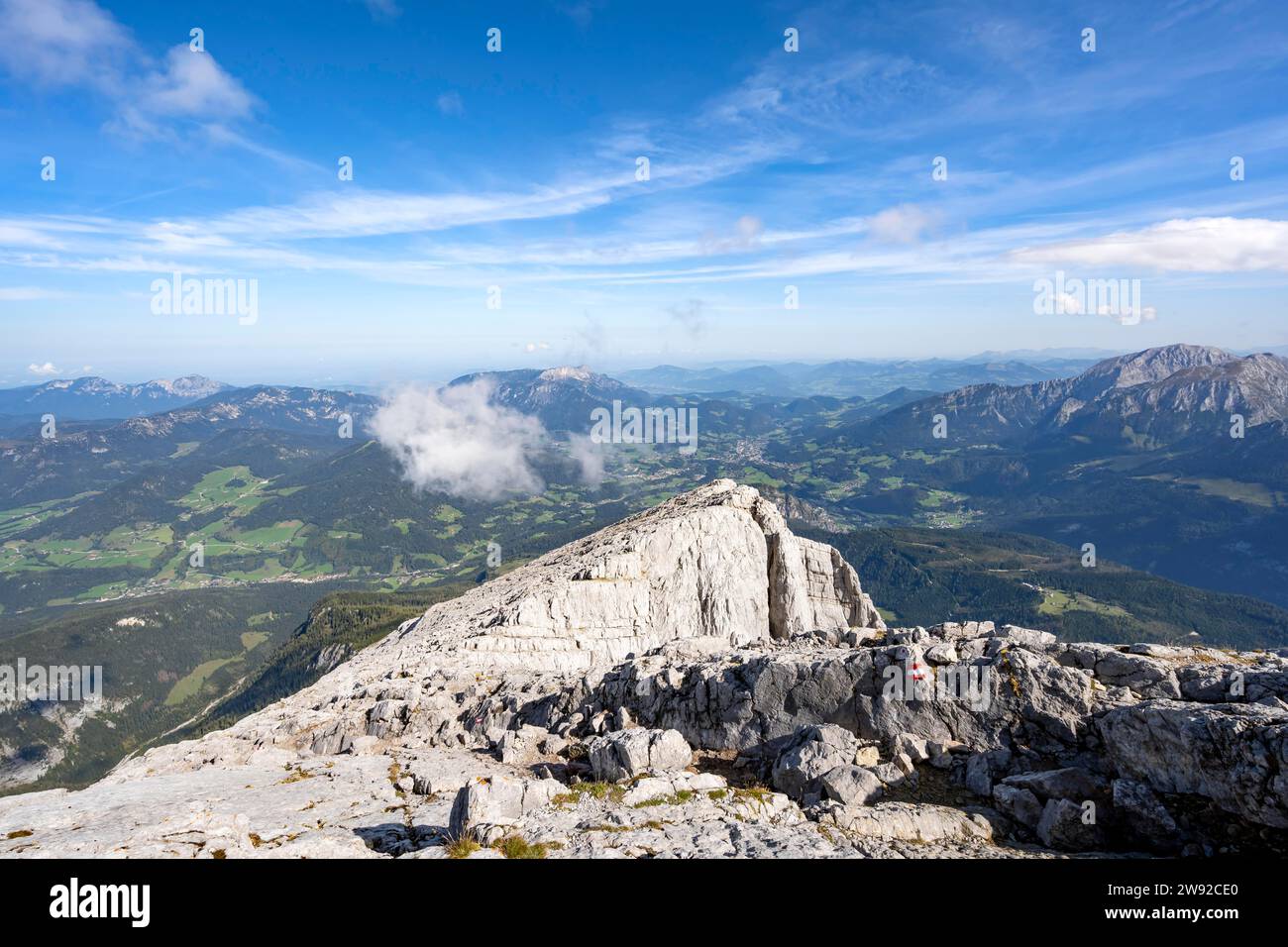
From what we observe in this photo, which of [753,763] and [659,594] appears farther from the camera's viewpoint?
[659,594]

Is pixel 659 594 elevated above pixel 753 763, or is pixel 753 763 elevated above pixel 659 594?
pixel 659 594

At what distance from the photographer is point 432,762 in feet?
76.6

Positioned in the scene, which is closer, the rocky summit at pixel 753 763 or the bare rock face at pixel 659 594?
the rocky summit at pixel 753 763

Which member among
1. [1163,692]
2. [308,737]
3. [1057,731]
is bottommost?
[308,737]

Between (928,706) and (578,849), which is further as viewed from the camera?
(928,706)

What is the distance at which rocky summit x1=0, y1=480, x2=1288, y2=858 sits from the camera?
1425 cm

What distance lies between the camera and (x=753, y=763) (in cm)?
2081

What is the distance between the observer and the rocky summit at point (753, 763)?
14250 millimetres

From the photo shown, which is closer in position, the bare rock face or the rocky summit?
the rocky summit
